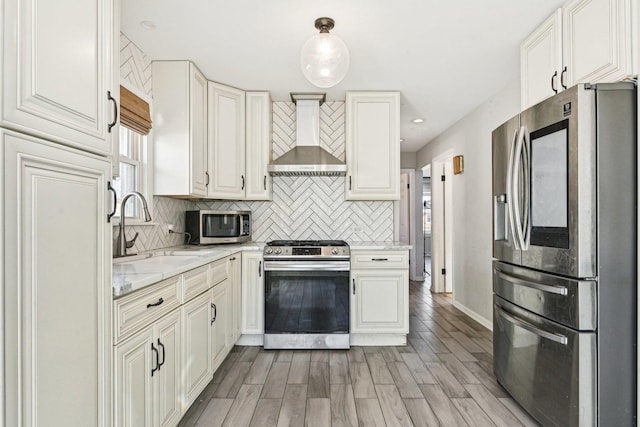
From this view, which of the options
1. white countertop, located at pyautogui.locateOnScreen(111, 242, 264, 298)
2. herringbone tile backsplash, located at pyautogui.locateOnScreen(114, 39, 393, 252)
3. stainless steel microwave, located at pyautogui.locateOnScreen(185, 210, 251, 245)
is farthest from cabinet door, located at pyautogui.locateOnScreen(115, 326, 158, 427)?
herringbone tile backsplash, located at pyautogui.locateOnScreen(114, 39, 393, 252)

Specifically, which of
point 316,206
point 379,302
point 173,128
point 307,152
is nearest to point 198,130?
point 173,128

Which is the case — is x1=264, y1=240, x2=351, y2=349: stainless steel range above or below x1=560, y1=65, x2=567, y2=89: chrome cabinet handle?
below

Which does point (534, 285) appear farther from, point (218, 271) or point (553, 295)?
point (218, 271)

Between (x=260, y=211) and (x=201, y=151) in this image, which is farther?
(x=260, y=211)

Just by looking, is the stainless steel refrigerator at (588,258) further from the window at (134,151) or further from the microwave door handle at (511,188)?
the window at (134,151)

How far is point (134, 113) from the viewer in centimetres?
258

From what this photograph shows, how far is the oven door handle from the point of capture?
10.3 feet

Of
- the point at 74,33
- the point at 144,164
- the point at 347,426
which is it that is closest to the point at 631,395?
the point at 347,426

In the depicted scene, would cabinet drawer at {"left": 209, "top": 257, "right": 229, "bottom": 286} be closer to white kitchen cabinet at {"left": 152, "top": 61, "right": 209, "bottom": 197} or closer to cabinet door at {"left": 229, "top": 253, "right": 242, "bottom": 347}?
cabinet door at {"left": 229, "top": 253, "right": 242, "bottom": 347}

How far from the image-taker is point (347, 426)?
2008 mm

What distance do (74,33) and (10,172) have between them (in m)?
0.50

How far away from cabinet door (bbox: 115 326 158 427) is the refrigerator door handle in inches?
74.9

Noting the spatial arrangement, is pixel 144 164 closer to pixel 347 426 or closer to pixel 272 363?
pixel 272 363

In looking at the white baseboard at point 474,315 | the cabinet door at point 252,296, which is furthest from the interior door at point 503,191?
the cabinet door at point 252,296
